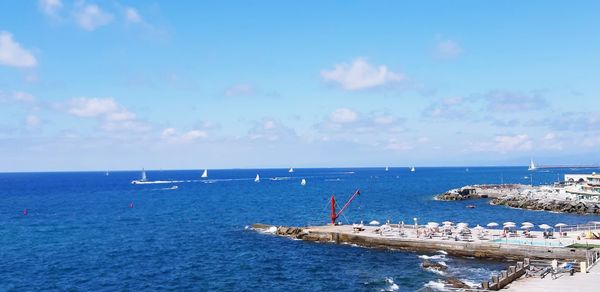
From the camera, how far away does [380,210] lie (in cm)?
12112

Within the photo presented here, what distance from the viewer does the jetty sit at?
187 ft

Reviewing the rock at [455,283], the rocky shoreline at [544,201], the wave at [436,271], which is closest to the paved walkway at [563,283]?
the rock at [455,283]

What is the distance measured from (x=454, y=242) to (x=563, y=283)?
2490 cm

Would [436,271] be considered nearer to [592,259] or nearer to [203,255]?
[592,259]

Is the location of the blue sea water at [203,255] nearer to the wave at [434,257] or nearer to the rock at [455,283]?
the wave at [434,257]

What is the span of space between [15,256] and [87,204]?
8143 centimetres

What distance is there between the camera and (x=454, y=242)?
63.3 meters

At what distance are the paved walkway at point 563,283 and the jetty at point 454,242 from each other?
11.7 meters

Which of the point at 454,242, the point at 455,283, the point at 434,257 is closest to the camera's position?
the point at 455,283

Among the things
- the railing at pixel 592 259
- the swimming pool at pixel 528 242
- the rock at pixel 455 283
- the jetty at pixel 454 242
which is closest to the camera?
the railing at pixel 592 259

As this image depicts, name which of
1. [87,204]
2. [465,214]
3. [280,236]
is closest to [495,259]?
[280,236]

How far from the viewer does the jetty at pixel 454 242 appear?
57.0m

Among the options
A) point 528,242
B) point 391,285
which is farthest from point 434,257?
point 391,285

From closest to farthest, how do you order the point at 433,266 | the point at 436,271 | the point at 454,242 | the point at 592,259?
the point at 592,259 < the point at 436,271 < the point at 433,266 < the point at 454,242
